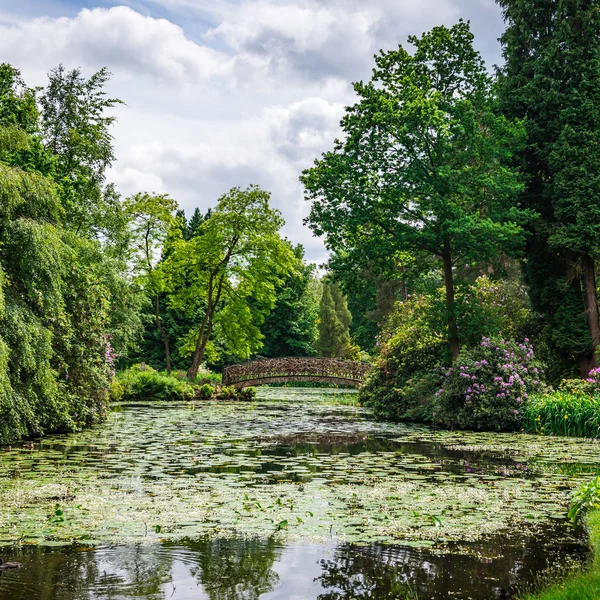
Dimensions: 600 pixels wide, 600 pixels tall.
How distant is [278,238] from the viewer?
33781 mm

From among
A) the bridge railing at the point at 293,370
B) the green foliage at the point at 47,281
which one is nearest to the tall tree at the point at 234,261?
the bridge railing at the point at 293,370

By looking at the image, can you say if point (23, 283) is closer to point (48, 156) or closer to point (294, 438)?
point (294, 438)

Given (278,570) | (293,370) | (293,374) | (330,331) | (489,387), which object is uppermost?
(330,331)

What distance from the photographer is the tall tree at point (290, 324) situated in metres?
52.4

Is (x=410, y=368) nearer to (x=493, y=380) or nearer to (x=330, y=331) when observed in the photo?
(x=493, y=380)

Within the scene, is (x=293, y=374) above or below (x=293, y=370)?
below

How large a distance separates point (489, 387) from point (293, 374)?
19146mm

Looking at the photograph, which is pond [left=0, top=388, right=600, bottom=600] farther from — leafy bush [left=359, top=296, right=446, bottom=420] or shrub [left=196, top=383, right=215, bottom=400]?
shrub [left=196, top=383, right=215, bottom=400]

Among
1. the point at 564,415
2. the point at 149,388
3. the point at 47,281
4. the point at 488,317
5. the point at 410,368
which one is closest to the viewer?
the point at 47,281

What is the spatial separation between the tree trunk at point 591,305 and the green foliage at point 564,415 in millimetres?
3902

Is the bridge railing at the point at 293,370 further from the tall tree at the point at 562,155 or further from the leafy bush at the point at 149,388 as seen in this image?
the tall tree at the point at 562,155

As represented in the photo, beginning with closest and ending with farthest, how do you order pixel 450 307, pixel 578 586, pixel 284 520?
pixel 578 586 → pixel 284 520 → pixel 450 307

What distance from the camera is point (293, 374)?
33750 millimetres

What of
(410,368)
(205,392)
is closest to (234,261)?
(205,392)
